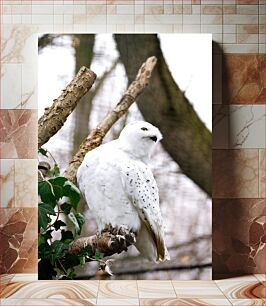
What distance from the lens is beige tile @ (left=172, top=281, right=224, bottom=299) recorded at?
2400 millimetres

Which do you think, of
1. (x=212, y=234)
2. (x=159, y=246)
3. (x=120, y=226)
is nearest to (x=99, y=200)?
(x=120, y=226)

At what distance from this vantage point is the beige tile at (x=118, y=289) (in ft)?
7.86

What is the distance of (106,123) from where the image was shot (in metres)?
2.66

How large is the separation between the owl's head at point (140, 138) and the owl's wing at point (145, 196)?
62 millimetres

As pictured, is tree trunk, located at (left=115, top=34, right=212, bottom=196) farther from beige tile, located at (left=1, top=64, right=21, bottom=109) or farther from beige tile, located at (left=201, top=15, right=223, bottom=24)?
beige tile, located at (left=1, top=64, right=21, bottom=109)

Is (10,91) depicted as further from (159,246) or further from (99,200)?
(159,246)

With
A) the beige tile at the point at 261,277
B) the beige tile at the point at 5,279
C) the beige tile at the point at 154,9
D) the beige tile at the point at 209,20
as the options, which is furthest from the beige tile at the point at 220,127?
the beige tile at the point at 5,279

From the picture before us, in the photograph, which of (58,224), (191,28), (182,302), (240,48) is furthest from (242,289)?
(191,28)

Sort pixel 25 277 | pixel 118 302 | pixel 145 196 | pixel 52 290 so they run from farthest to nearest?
pixel 25 277, pixel 145 196, pixel 52 290, pixel 118 302

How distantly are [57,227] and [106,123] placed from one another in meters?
0.51

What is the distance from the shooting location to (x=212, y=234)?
2.74 meters

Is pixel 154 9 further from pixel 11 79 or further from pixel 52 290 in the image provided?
pixel 52 290

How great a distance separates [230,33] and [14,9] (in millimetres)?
993

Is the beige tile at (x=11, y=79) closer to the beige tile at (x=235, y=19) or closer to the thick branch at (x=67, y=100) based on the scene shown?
the thick branch at (x=67, y=100)
